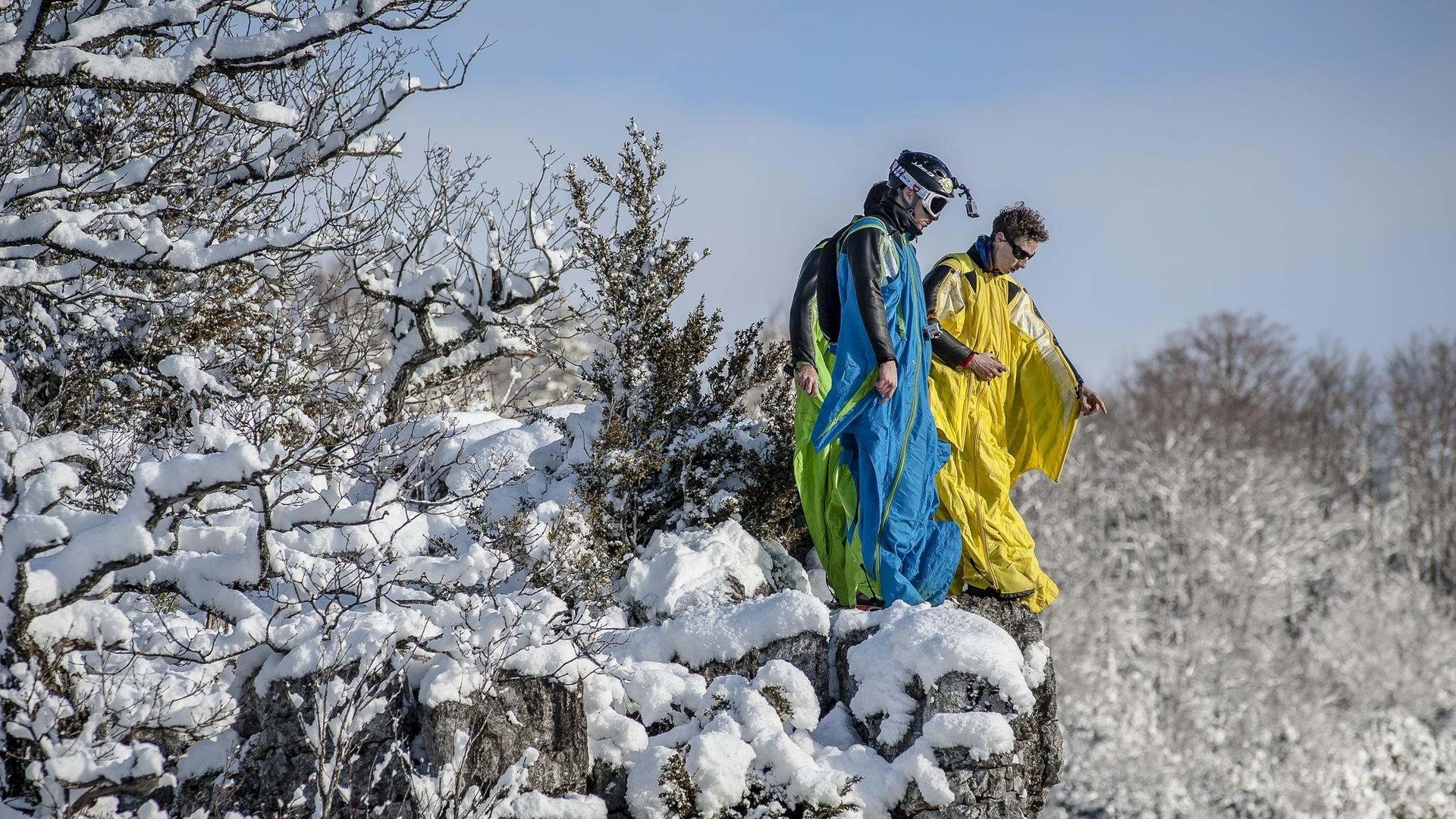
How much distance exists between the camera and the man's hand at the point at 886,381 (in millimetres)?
5355

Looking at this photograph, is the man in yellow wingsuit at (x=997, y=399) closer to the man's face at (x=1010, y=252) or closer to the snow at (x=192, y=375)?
the man's face at (x=1010, y=252)

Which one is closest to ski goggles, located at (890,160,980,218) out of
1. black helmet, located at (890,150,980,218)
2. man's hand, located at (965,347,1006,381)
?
black helmet, located at (890,150,980,218)

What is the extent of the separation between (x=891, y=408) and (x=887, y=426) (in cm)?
10

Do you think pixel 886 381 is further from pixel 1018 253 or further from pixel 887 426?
pixel 1018 253

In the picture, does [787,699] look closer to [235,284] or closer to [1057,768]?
[1057,768]

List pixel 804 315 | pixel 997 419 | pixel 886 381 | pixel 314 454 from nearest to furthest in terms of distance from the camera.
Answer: pixel 314 454 → pixel 886 381 → pixel 804 315 → pixel 997 419

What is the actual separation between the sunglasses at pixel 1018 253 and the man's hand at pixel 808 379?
122cm

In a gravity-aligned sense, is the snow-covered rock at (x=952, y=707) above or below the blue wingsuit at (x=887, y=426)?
below

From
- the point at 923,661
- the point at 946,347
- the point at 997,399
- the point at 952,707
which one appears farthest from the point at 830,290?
the point at 952,707

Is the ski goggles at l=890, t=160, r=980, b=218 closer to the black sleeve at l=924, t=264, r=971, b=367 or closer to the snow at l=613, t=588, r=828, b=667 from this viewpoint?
the black sleeve at l=924, t=264, r=971, b=367

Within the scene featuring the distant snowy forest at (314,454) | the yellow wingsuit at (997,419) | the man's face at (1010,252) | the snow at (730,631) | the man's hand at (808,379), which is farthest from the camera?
the man's face at (1010,252)

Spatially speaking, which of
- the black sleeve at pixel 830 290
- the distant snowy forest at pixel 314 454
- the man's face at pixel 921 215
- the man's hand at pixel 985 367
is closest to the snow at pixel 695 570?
the distant snowy forest at pixel 314 454

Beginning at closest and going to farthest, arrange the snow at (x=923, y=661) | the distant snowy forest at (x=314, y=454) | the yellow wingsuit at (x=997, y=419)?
the distant snowy forest at (x=314, y=454)
the snow at (x=923, y=661)
the yellow wingsuit at (x=997, y=419)

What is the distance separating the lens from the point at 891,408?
5.52 m
